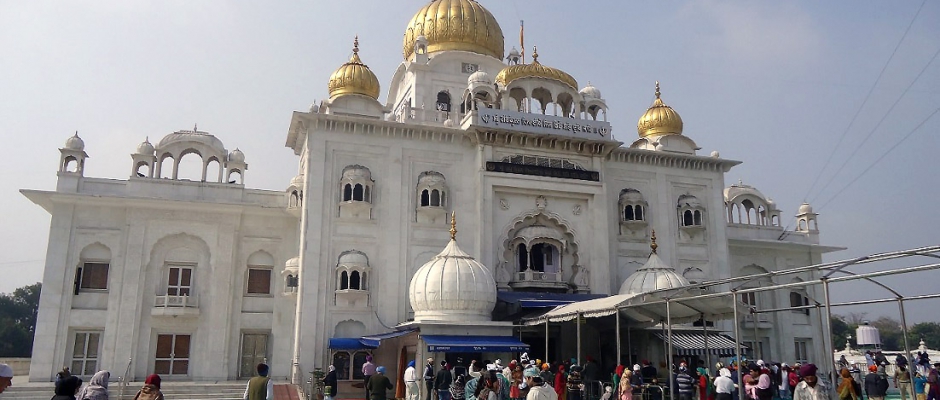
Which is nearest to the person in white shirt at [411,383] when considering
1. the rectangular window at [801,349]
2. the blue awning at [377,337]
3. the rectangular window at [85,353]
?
the blue awning at [377,337]

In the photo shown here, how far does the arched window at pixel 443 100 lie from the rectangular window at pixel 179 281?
35.4 ft

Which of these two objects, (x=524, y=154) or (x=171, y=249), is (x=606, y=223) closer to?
(x=524, y=154)

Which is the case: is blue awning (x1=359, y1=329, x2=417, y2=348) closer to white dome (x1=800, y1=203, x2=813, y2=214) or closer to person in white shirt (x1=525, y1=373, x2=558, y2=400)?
person in white shirt (x1=525, y1=373, x2=558, y2=400)

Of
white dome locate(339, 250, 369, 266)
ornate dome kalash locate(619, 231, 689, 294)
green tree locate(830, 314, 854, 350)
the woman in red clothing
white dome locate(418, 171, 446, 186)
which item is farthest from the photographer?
green tree locate(830, 314, 854, 350)

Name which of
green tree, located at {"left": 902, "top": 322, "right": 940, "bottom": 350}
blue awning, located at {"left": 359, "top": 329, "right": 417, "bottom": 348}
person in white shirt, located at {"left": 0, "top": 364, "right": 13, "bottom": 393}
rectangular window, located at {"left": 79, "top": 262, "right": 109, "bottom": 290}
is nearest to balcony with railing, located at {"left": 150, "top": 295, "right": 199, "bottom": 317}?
rectangular window, located at {"left": 79, "top": 262, "right": 109, "bottom": 290}

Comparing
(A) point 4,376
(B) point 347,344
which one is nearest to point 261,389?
(A) point 4,376

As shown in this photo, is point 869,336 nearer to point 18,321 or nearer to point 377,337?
point 377,337

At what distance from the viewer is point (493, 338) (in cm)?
1833

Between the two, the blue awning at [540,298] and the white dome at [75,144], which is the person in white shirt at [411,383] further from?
the white dome at [75,144]

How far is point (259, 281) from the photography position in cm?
2319

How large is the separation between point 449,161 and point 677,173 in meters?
8.81

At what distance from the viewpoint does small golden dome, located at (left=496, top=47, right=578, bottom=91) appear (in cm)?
2375

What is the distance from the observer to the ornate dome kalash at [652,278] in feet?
70.2

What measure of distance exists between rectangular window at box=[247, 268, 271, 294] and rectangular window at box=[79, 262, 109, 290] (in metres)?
4.26
